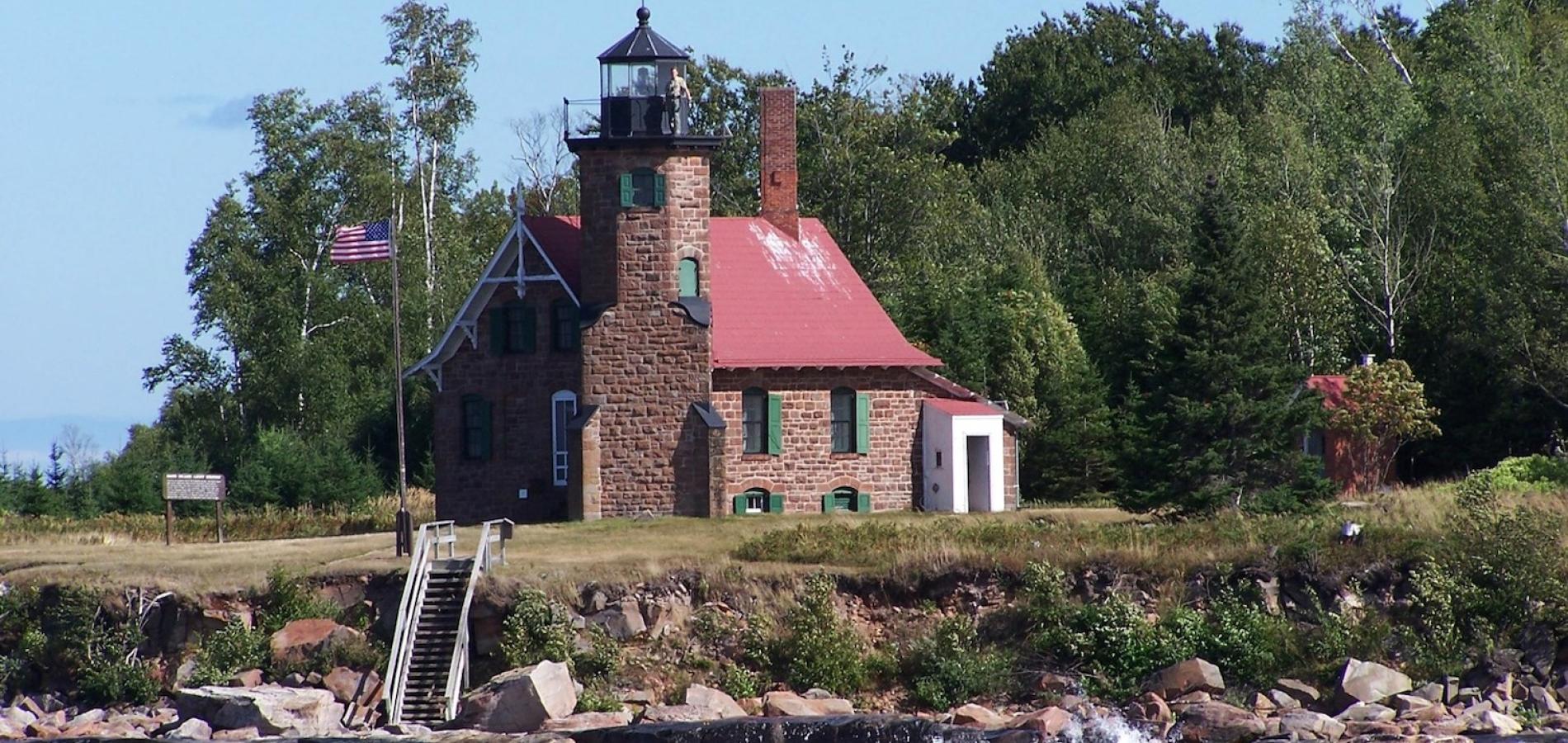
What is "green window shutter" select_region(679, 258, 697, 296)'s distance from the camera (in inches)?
1619

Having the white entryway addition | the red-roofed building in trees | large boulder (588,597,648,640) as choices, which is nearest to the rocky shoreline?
large boulder (588,597,648,640)

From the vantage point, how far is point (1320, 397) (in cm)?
3897

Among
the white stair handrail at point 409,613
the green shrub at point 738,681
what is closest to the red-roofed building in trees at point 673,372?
the white stair handrail at point 409,613

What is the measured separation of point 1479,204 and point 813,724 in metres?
25.0

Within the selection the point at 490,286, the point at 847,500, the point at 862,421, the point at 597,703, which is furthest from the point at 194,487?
the point at 862,421

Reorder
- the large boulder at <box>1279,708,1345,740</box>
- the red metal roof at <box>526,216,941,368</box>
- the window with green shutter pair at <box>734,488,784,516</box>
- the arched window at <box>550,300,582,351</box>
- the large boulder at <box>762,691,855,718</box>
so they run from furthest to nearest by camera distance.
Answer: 1. the red metal roof at <box>526,216,941,368</box>
2. the arched window at <box>550,300,582,351</box>
3. the window with green shutter pair at <box>734,488,784,516</box>
4. the large boulder at <box>762,691,855,718</box>
5. the large boulder at <box>1279,708,1345,740</box>

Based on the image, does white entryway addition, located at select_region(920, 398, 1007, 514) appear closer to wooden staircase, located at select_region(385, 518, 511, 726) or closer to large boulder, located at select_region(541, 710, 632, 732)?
wooden staircase, located at select_region(385, 518, 511, 726)

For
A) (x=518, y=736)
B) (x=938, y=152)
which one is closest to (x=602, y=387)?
(x=518, y=736)

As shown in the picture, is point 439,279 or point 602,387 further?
point 439,279

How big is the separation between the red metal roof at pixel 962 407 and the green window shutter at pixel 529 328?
24.7ft

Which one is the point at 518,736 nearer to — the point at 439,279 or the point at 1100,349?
the point at 1100,349

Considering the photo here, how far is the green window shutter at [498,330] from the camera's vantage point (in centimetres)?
4269

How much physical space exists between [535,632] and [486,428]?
1150 centimetres

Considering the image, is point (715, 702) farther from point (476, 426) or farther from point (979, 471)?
point (476, 426)
